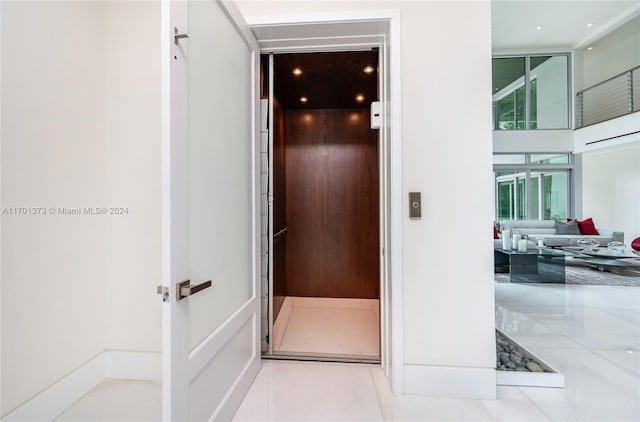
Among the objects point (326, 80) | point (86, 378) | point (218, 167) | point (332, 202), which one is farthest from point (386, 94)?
point (86, 378)

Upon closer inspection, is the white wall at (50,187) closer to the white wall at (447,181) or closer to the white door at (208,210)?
the white door at (208,210)

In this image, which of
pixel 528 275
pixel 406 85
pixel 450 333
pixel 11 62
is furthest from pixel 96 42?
pixel 528 275

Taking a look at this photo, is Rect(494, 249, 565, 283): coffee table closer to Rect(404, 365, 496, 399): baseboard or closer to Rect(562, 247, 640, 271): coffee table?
Rect(562, 247, 640, 271): coffee table

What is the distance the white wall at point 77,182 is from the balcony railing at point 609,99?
839 centimetres

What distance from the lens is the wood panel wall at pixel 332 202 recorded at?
3.44 m

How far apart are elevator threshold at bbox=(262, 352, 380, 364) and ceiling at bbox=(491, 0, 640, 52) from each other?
6.10 meters

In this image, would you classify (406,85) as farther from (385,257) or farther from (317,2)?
(385,257)

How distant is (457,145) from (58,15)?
2297 mm

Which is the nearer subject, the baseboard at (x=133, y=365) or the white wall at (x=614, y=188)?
the baseboard at (x=133, y=365)

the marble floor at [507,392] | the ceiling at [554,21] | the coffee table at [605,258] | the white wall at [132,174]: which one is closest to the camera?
the marble floor at [507,392]

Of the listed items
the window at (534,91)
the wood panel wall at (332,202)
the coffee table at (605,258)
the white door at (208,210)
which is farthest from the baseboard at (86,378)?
the window at (534,91)

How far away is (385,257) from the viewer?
1851 millimetres

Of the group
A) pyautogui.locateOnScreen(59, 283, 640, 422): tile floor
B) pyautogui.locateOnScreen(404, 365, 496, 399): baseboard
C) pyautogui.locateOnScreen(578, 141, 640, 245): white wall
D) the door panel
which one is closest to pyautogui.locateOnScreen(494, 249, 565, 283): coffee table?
pyautogui.locateOnScreen(59, 283, 640, 422): tile floor

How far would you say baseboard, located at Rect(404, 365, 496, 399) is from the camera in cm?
163
